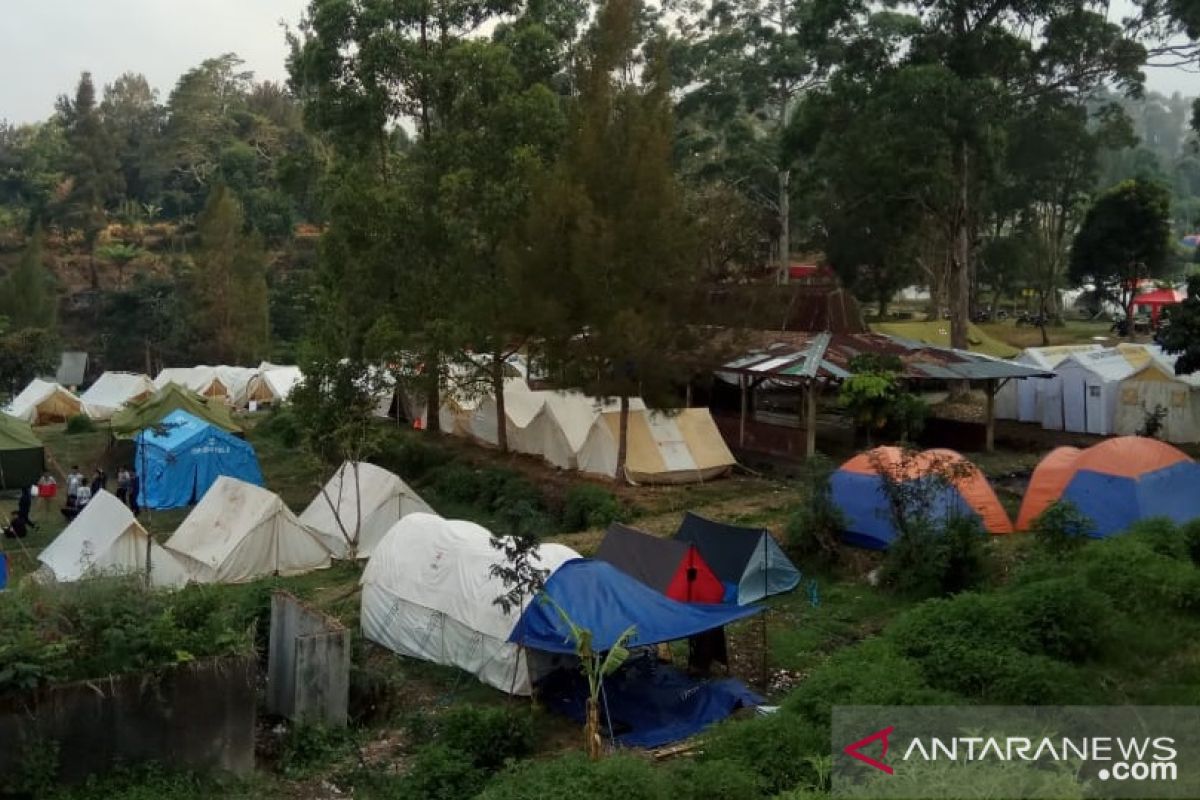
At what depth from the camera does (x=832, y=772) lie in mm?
6164

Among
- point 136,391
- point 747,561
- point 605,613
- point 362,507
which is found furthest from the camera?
point 136,391

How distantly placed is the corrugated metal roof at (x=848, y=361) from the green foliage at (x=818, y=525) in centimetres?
547

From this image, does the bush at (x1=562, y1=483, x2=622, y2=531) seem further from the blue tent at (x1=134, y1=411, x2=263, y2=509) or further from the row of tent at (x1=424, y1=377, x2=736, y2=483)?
the blue tent at (x1=134, y1=411, x2=263, y2=509)

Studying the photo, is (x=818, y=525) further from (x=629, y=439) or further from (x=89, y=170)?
(x=89, y=170)

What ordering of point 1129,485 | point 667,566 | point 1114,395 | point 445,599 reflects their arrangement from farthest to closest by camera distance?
point 1114,395 < point 1129,485 < point 667,566 < point 445,599

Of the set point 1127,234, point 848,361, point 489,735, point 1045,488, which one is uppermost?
point 1127,234

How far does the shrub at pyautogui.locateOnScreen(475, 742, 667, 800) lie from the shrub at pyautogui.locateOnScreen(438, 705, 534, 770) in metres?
1.89

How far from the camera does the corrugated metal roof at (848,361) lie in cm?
2070

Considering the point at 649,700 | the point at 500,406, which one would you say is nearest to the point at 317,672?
the point at 649,700

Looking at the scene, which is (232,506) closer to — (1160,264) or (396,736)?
(396,736)

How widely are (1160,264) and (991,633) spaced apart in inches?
1212

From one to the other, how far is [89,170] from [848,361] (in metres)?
53.1

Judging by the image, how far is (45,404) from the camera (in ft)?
114

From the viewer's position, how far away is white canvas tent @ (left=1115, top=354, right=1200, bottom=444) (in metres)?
22.0
